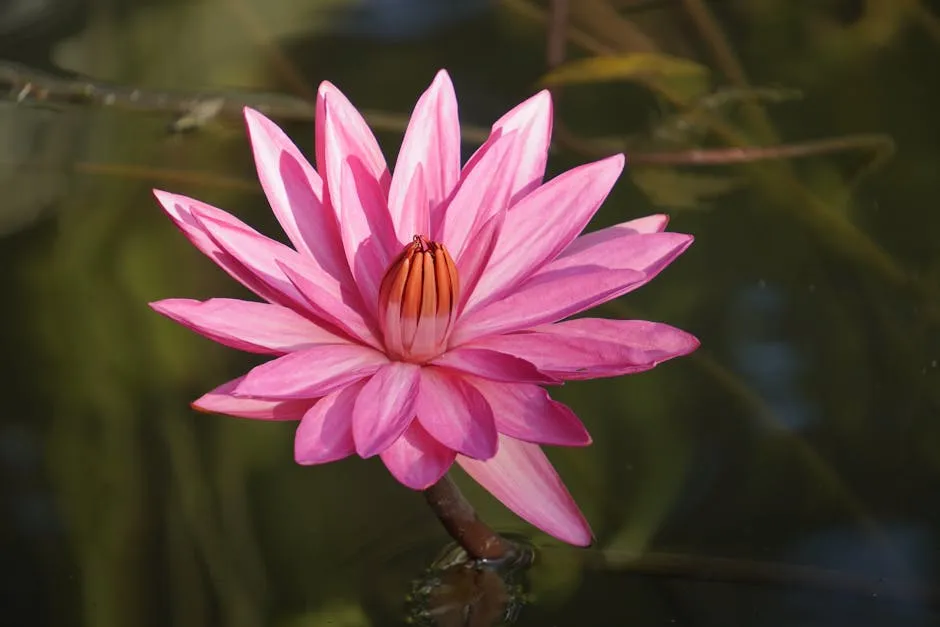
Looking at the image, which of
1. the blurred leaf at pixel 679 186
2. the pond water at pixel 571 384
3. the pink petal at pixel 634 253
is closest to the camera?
the pink petal at pixel 634 253

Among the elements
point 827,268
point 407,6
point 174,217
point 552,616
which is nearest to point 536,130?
point 174,217

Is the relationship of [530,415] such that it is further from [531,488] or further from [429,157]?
[429,157]

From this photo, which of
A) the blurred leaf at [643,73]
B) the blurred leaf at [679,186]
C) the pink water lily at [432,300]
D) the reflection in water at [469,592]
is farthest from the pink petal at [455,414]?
the blurred leaf at [643,73]

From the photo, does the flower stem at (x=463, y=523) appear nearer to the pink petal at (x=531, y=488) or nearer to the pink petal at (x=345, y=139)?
the pink petal at (x=531, y=488)

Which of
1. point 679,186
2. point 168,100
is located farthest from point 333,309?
point 168,100

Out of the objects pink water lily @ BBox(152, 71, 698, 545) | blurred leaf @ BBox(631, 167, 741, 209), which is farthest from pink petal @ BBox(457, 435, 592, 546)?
blurred leaf @ BBox(631, 167, 741, 209)

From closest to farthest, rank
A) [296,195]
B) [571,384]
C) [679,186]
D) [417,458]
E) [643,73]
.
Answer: [417,458]
[296,195]
[571,384]
[679,186]
[643,73]
